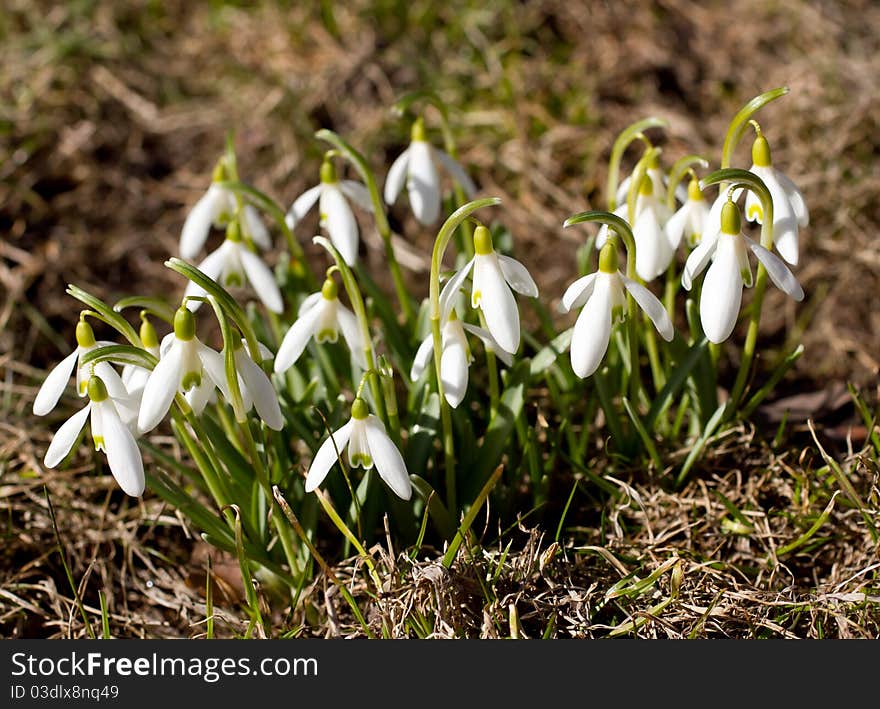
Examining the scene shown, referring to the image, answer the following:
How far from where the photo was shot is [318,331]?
1.60 m

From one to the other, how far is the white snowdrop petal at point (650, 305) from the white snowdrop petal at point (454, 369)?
27 centimetres

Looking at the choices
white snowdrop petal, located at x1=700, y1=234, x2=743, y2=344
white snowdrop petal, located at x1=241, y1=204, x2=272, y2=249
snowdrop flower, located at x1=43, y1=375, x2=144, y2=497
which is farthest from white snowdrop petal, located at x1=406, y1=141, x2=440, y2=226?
snowdrop flower, located at x1=43, y1=375, x2=144, y2=497

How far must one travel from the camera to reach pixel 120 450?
1.37 metres

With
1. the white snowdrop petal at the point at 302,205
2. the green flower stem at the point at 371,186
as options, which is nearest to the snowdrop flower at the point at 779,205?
the green flower stem at the point at 371,186

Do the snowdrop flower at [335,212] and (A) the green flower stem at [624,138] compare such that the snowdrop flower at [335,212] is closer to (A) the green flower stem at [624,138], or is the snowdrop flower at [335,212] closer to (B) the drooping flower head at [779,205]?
(A) the green flower stem at [624,138]

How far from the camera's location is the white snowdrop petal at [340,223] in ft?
5.83

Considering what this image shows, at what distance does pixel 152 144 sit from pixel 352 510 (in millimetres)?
1840

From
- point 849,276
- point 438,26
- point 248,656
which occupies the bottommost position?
point 849,276

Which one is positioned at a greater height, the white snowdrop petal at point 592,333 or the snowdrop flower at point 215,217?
the snowdrop flower at point 215,217

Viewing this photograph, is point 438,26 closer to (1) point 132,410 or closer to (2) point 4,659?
(1) point 132,410

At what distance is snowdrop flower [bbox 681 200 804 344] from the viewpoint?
142cm

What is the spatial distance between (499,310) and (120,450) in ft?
1.87

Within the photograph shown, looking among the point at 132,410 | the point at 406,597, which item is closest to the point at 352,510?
the point at 406,597

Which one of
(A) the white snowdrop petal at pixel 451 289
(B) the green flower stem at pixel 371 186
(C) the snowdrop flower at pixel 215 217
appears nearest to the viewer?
(A) the white snowdrop petal at pixel 451 289
